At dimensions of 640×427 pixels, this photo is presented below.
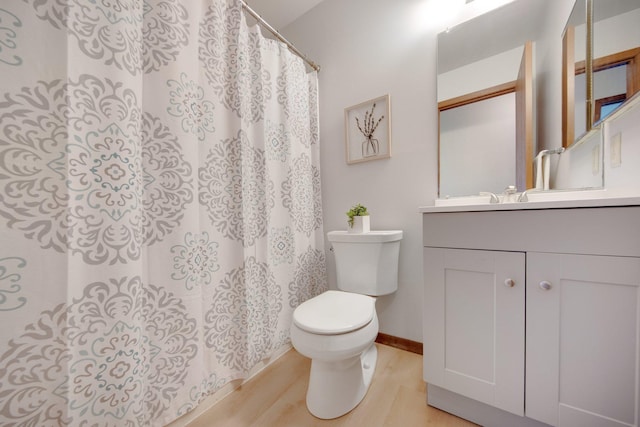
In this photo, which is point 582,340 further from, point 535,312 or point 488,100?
point 488,100

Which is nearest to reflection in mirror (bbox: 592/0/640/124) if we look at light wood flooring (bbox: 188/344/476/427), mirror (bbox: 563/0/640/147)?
mirror (bbox: 563/0/640/147)

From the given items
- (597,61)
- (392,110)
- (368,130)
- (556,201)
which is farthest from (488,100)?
(556,201)

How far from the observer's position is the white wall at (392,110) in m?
1.31

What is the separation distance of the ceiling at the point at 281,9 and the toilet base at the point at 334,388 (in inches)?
87.7

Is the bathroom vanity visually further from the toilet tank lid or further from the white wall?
the white wall

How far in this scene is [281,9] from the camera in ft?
5.49

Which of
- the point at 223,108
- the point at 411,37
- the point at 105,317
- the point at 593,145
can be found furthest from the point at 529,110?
the point at 105,317

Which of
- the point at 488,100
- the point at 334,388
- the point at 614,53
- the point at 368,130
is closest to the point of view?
the point at 614,53

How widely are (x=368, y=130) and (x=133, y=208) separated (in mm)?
1296

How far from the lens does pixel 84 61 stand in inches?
26.0

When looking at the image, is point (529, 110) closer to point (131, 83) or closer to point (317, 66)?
point (317, 66)

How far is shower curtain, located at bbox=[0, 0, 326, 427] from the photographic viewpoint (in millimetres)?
604

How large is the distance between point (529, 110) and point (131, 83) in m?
1.64

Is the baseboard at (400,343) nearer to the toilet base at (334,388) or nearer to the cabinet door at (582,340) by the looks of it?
the toilet base at (334,388)
